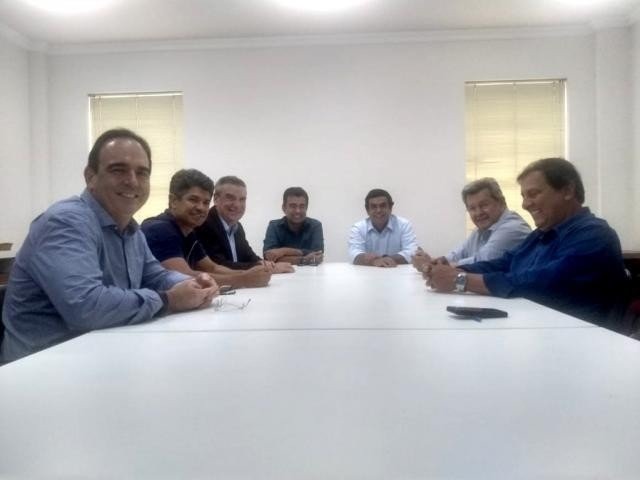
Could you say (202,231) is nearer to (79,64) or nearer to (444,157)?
(444,157)

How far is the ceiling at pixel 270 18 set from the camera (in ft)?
13.8

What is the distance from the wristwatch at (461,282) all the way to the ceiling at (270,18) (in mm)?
3176

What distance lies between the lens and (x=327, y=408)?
680 mm

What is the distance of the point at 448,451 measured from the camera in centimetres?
54

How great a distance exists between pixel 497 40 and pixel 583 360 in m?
4.72

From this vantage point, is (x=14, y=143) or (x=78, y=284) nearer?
(x=78, y=284)

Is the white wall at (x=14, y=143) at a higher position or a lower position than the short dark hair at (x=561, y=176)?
higher

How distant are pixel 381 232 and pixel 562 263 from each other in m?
2.78

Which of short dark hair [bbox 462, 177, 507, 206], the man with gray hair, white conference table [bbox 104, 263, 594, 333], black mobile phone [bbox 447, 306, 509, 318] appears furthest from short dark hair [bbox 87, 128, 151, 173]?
short dark hair [bbox 462, 177, 507, 206]

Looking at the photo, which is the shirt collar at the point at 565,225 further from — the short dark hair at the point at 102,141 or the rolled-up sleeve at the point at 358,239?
the rolled-up sleeve at the point at 358,239

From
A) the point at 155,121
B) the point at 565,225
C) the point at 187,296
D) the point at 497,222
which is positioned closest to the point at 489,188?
the point at 497,222

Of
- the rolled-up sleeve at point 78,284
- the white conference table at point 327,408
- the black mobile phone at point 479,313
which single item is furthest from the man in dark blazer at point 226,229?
the white conference table at point 327,408

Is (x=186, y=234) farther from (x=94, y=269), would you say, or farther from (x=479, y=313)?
(x=479, y=313)

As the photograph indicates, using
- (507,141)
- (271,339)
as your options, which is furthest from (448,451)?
(507,141)
